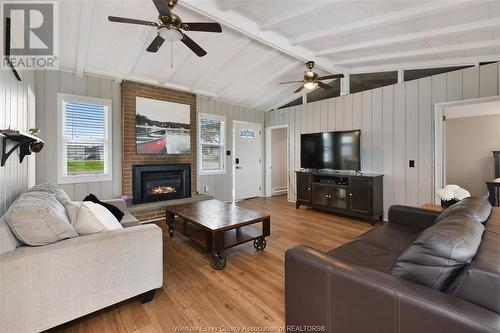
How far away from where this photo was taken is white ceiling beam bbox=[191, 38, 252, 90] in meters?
3.63

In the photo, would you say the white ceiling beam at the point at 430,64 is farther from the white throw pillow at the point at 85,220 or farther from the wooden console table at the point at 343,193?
the white throw pillow at the point at 85,220

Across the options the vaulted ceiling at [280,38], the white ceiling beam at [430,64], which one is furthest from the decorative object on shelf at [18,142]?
the white ceiling beam at [430,64]

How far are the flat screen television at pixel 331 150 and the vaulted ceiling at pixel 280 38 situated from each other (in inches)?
51.3

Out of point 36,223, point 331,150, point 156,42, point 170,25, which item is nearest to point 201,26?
point 170,25

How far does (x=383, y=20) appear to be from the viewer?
107 inches

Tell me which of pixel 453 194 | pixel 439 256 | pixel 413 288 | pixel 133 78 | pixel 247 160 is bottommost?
pixel 413 288

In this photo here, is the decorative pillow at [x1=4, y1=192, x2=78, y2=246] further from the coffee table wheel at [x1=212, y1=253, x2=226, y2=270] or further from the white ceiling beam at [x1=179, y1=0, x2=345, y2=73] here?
the white ceiling beam at [x1=179, y1=0, x2=345, y2=73]

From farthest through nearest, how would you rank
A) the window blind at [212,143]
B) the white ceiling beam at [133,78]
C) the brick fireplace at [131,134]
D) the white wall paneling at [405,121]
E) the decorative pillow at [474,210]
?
1. the window blind at [212,143]
2. the brick fireplace at [131,134]
3. the white ceiling beam at [133,78]
4. the white wall paneling at [405,121]
5. the decorative pillow at [474,210]

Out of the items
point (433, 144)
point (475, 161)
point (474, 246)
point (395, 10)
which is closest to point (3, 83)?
point (474, 246)

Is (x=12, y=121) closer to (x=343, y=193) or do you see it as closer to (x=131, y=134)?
(x=131, y=134)

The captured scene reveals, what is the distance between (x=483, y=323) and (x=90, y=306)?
6.91 ft

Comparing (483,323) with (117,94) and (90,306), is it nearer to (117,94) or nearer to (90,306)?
(90,306)

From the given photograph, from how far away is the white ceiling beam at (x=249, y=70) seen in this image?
13.0 feet

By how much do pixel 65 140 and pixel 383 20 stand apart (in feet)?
15.9
